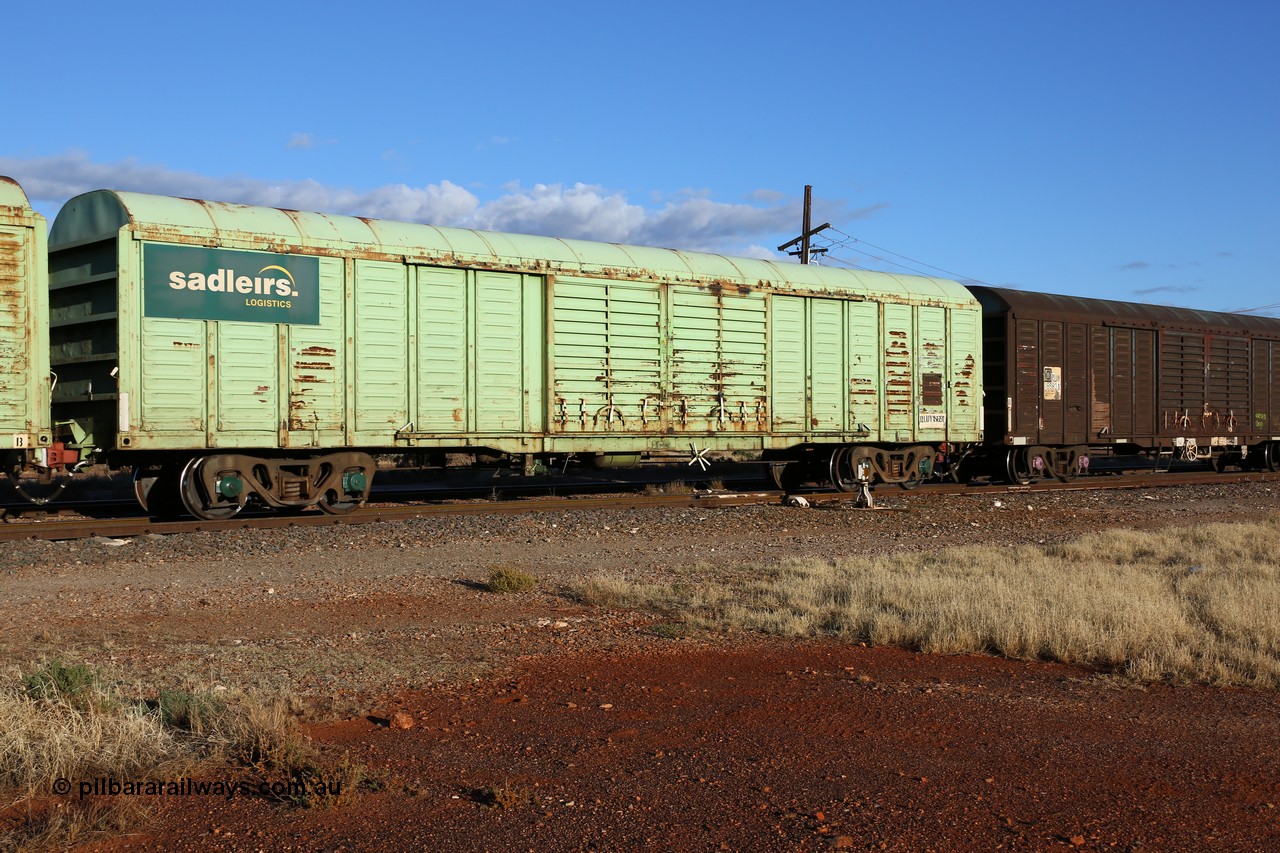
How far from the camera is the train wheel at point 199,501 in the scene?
487 inches

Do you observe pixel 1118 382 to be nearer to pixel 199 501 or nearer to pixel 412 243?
pixel 412 243

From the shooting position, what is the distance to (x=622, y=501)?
51.6 ft

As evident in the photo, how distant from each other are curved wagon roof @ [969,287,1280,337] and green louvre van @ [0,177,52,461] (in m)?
15.5

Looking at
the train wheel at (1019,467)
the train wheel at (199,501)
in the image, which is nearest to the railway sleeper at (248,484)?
the train wheel at (199,501)

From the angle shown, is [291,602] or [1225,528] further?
[1225,528]

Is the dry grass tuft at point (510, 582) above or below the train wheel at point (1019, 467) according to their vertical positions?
below

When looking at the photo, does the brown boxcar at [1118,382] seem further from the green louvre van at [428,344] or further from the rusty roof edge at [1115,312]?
the green louvre van at [428,344]

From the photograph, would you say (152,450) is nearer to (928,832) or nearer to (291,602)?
(291,602)

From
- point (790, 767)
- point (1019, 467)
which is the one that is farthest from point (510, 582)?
point (1019, 467)

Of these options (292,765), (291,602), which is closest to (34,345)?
(291,602)

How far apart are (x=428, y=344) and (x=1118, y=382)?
47.5 feet

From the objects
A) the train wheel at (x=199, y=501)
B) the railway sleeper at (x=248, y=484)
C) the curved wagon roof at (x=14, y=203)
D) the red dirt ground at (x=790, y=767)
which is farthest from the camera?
the railway sleeper at (x=248, y=484)

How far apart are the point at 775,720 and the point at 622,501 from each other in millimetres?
10389

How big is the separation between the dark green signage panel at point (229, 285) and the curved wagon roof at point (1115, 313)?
12.7m
